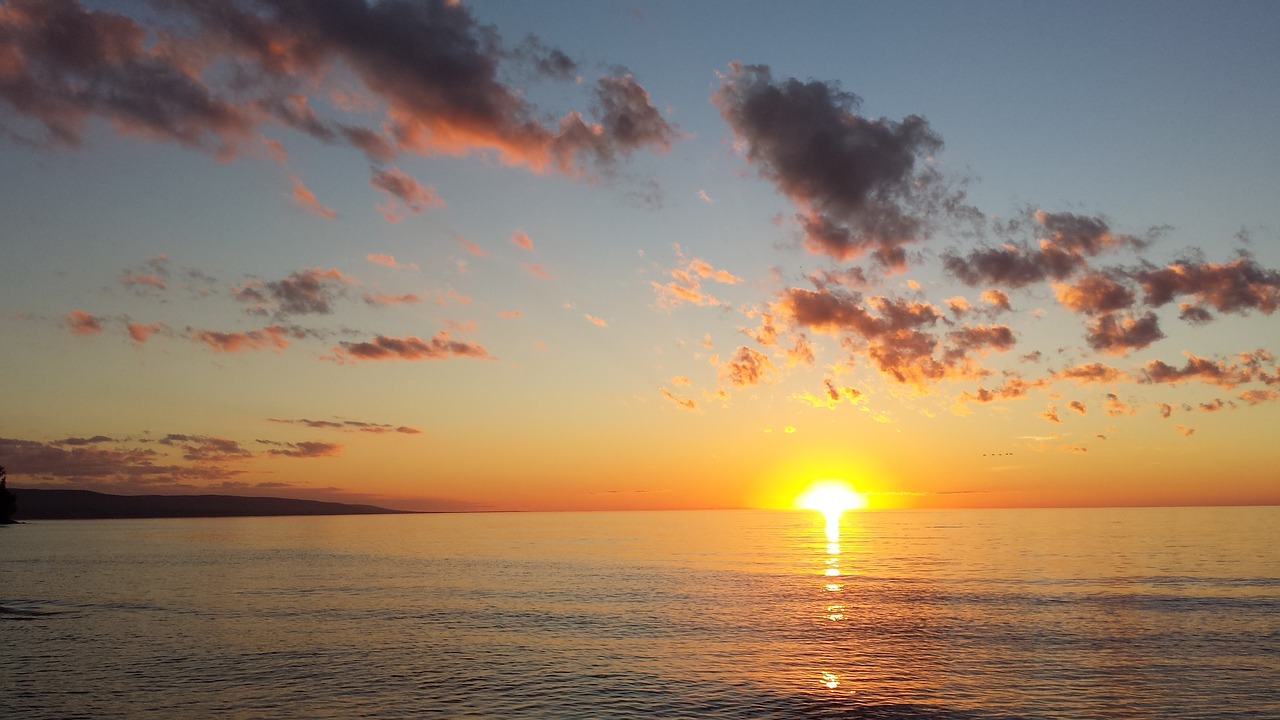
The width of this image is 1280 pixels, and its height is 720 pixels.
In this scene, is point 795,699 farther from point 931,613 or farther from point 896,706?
point 931,613

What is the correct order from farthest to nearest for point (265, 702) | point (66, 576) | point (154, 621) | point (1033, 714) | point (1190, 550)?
point (1190, 550) → point (66, 576) → point (154, 621) → point (265, 702) → point (1033, 714)

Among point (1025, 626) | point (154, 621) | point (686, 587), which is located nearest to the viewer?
point (1025, 626)

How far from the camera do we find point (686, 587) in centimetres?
8600

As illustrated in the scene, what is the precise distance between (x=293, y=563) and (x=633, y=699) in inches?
3956

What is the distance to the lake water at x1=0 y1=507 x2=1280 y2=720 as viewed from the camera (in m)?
36.7

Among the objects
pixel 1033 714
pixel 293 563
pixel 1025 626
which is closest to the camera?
pixel 1033 714

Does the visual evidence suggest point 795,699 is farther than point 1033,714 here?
Yes

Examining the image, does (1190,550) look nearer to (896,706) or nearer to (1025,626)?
(1025,626)

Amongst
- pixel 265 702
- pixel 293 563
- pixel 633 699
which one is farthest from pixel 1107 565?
pixel 293 563

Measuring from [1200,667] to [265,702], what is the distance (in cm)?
4540

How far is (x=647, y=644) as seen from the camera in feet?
167

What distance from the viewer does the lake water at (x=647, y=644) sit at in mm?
36688

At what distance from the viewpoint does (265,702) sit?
37.0m

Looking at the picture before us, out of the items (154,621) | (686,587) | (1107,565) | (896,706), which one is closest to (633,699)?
(896,706)
